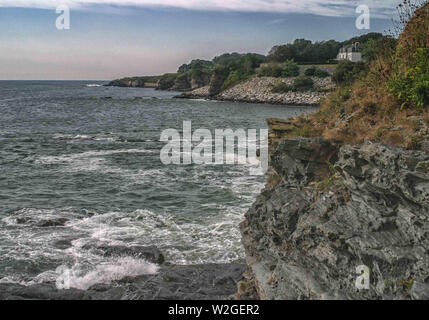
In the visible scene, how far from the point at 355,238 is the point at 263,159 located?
65.0 feet

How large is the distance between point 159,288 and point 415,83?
25.9 ft

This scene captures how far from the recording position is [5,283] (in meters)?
11.4

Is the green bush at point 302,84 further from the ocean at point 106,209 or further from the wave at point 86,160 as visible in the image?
the wave at point 86,160

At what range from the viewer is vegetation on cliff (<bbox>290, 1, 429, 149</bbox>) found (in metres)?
8.41

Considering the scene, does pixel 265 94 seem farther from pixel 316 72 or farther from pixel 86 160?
pixel 86 160

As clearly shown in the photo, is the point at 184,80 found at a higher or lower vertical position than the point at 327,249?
higher

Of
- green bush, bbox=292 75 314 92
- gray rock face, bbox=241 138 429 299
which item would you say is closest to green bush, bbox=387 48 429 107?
gray rock face, bbox=241 138 429 299

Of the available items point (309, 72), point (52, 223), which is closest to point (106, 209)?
point (52, 223)

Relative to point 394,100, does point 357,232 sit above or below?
below

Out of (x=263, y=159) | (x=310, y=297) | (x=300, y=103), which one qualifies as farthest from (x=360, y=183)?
(x=300, y=103)

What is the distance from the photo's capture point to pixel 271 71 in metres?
104

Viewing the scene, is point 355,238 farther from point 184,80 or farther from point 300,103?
point 184,80

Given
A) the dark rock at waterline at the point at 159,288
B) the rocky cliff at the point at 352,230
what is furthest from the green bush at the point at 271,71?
the rocky cliff at the point at 352,230
